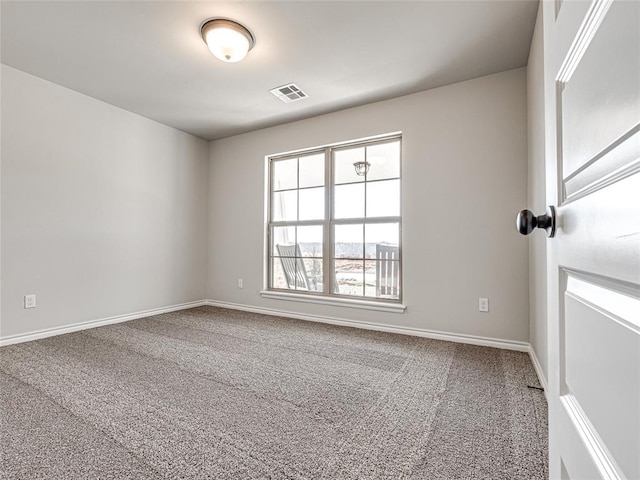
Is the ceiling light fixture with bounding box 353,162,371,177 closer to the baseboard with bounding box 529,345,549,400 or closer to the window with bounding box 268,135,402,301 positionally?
the window with bounding box 268,135,402,301

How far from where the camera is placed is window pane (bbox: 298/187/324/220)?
3848mm

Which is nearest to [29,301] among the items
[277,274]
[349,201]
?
[277,274]

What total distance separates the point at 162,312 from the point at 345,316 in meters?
2.33

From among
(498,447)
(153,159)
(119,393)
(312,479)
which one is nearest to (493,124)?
(498,447)

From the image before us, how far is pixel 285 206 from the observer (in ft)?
13.5

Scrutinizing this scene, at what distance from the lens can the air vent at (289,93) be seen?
10.2ft

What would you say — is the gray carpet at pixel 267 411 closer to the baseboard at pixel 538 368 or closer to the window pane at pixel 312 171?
the baseboard at pixel 538 368

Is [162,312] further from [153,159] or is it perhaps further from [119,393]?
[119,393]

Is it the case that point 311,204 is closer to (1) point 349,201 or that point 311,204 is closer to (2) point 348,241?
(1) point 349,201

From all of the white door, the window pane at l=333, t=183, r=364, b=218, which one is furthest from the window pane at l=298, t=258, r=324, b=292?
the white door

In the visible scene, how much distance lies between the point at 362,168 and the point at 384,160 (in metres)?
0.26

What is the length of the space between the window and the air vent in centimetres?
69

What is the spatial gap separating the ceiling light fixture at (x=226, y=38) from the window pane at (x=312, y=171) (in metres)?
1.63

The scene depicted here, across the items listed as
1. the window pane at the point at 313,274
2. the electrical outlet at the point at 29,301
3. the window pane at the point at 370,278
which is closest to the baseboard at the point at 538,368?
the window pane at the point at 370,278
